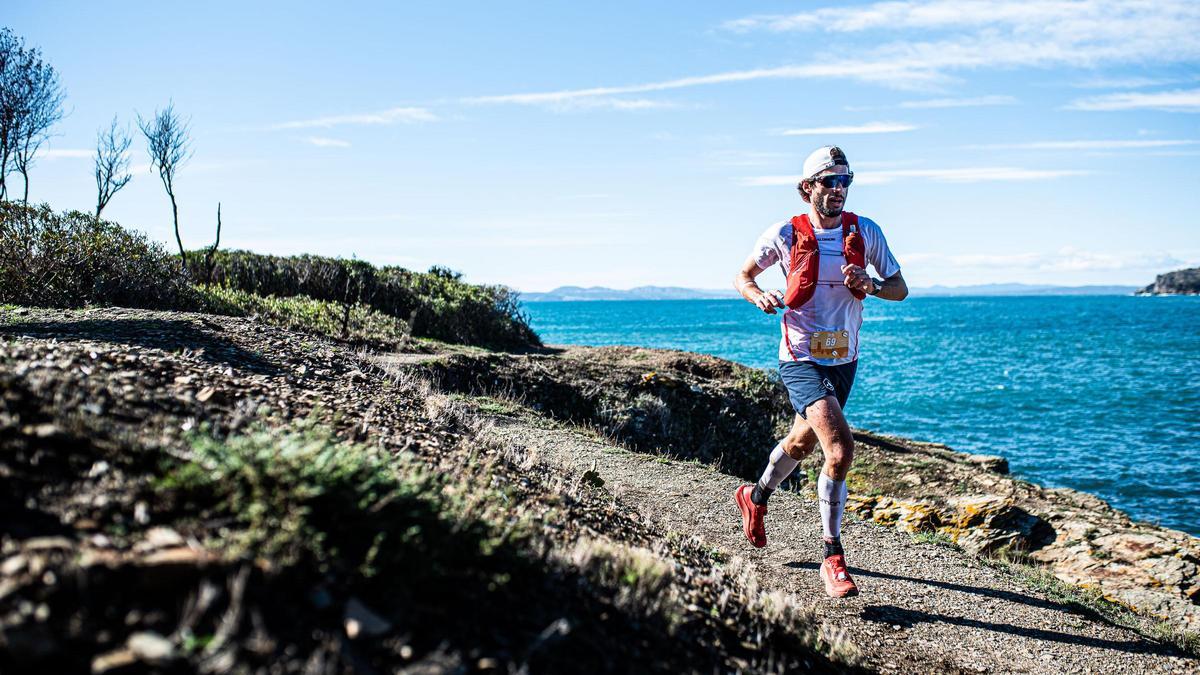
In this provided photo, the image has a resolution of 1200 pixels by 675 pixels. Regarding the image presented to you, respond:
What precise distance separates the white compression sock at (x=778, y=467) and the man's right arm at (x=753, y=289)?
1.02m

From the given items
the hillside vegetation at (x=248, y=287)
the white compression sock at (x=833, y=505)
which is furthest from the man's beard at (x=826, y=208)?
the hillside vegetation at (x=248, y=287)

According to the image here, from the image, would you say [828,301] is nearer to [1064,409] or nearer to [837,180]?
[837,180]

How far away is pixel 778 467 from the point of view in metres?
5.52

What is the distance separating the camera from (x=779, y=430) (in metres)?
12.7

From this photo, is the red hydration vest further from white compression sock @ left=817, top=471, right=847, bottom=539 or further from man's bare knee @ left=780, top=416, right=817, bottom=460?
white compression sock @ left=817, top=471, right=847, bottom=539

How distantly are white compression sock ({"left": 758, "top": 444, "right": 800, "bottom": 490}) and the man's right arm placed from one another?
3.33 ft

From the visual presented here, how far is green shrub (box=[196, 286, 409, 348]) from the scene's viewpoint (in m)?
13.2

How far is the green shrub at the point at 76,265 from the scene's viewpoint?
1105 cm

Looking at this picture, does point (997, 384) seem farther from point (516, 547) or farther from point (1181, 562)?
point (516, 547)

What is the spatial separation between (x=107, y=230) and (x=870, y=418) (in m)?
22.9

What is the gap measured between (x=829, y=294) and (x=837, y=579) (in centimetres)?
181

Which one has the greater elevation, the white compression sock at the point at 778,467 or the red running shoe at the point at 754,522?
the white compression sock at the point at 778,467

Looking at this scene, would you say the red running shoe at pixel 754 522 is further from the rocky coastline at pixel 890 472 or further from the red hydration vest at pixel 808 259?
the rocky coastline at pixel 890 472

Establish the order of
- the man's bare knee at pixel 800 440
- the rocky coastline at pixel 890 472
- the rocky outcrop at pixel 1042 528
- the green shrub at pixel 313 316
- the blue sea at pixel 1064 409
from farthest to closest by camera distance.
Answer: the blue sea at pixel 1064 409 → the green shrub at pixel 313 316 → the rocky coastline at pixel 890 472 → the rocky outcrop at pixel 1042 528 → the man's bare knee at pixel 800 440
